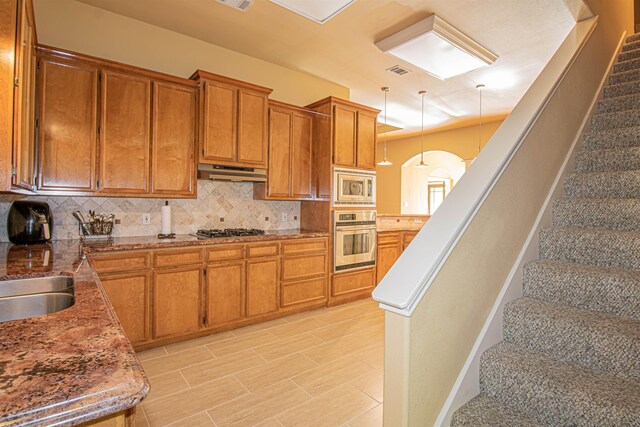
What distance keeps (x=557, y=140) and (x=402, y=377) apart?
1.89 m

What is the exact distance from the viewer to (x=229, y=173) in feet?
11.4

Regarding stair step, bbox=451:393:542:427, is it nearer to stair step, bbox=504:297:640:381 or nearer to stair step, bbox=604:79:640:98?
stair step, bbox=504:297:640:381

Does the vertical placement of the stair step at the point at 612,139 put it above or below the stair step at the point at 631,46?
below

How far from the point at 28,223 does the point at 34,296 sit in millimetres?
1402

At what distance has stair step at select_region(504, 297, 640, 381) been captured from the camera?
1272 millimetres

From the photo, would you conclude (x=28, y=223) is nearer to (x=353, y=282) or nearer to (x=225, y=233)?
(x=225, y=233)

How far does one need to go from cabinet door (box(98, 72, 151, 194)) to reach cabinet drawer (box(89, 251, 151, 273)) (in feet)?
2.03

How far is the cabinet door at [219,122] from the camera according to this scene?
331 cm

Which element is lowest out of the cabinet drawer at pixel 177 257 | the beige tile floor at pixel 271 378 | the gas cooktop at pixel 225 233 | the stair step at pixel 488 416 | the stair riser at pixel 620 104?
the beige tile floor at pixel 271 378

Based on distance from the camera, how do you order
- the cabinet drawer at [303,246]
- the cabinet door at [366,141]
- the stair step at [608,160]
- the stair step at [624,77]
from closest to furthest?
the stair step at [608,160]
the stair step at [624,77]
the cabinet drawer at [303,246]
the cabinet door at [366,141]

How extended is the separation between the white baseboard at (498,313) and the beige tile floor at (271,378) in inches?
31.7

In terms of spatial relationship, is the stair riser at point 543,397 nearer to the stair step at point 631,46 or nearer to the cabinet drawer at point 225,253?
the cabinet drawer at point 225,253

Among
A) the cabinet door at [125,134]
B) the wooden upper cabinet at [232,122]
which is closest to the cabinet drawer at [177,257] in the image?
the cabinet door at [125,134]

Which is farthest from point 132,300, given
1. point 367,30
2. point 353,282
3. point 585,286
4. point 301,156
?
point 367,30
